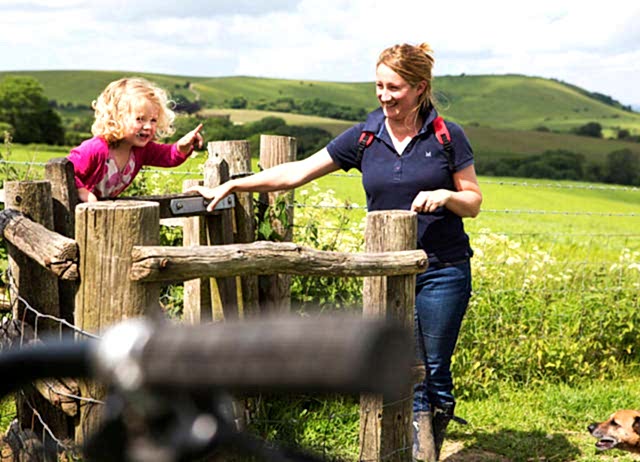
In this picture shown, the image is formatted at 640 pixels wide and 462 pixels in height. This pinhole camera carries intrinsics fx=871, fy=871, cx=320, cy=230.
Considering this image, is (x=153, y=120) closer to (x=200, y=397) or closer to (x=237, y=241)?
(x=237, y=241)

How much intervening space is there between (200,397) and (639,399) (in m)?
6.64

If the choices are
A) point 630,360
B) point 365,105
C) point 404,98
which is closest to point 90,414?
point 404,98

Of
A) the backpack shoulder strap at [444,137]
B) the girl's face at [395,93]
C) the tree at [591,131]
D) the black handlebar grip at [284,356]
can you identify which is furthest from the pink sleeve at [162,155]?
the tree at [591,131]

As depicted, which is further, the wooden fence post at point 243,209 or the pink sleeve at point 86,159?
the wooden fence post at point 243,209

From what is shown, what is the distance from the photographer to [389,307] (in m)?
3.86

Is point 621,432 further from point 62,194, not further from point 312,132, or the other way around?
point 312,132

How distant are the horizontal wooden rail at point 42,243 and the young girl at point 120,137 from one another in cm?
34

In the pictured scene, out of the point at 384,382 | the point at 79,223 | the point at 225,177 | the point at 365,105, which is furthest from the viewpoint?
the point at 365,105

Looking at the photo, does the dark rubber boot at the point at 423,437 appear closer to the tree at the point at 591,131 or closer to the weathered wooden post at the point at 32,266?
the weathered wooden post at the point at 32,266

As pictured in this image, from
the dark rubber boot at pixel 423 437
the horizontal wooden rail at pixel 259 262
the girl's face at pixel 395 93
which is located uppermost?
the girl's face at pixel 395 93

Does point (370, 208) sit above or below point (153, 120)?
below

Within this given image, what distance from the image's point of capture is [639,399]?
6.55m

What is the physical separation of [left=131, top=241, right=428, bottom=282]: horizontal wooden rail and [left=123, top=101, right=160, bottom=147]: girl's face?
3.60ft

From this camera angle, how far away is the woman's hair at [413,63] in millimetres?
4152
